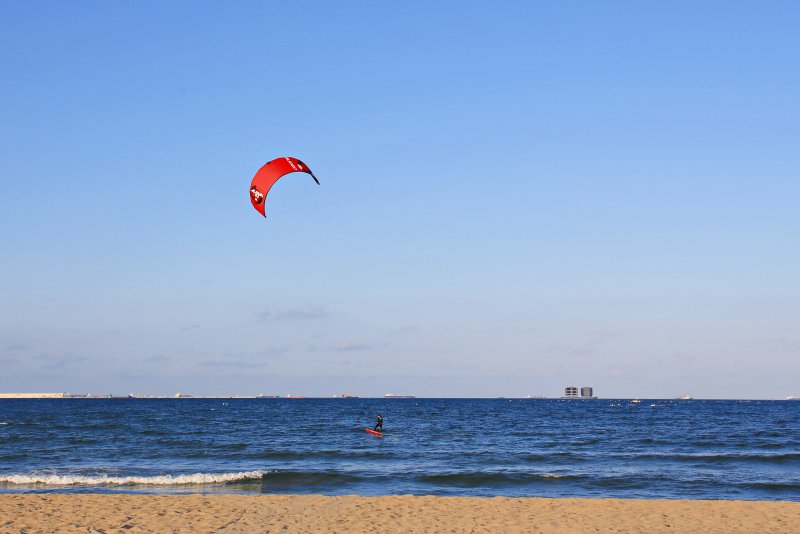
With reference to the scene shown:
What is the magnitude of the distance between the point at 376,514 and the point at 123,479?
36.3ft

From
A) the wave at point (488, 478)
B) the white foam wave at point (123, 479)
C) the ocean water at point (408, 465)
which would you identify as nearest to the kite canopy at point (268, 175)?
the ocean water at point (408, 465)

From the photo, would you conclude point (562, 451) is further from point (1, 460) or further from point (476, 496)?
point (1, 460)

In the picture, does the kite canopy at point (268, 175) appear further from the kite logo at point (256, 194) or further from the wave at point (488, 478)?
the wave at point (488, 478)

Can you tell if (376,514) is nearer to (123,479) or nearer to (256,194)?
(256,194)

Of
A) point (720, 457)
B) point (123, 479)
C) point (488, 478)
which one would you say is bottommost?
point (123, 479)

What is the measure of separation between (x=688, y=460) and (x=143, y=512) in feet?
82.0

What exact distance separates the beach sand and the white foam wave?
4016 mm

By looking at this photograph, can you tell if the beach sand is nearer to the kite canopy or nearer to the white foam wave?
the white foam wave

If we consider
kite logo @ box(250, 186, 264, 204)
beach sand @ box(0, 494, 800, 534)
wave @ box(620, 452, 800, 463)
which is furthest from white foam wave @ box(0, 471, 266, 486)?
wave @ box(620, 452, 800, 463)

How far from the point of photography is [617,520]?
1822 cm

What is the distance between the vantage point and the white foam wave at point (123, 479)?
2495 cm

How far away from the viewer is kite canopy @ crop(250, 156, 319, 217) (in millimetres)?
16438

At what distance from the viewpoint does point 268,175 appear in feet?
54.3

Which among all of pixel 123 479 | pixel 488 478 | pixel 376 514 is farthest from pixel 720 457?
pixel 123 479
